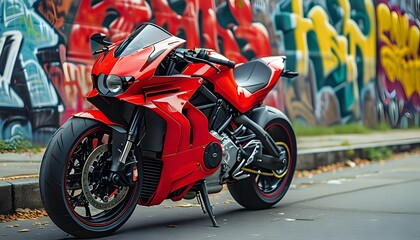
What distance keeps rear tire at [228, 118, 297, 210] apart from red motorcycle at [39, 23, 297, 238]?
29 cm

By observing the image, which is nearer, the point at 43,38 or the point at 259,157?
the point at 259,157

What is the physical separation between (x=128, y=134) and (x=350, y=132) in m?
11.5

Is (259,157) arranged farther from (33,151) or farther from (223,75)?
(33,151)

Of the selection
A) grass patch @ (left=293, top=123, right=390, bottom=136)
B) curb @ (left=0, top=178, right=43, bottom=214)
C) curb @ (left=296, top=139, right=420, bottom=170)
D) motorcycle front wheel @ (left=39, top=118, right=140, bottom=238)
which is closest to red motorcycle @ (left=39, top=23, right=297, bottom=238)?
motorcycle front wheel @ (left=39, top=118, right=140, bottom=238)

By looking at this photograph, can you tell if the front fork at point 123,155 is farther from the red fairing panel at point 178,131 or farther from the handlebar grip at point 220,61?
the handlebar grip at point 220,61

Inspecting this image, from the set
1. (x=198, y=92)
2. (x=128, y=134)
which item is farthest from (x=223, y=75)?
(x=128, y=134)

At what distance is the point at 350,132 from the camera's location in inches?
667

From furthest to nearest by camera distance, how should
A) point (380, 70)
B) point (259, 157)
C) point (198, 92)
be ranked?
point (380, 70), point (259, 157), point (198, 92)

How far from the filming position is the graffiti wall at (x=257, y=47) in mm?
10188

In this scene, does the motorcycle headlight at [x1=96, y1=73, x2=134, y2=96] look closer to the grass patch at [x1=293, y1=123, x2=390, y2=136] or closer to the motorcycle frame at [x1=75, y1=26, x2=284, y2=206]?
the motorcycle frame at [x1=75, y1=26, x2=284, y2=206]

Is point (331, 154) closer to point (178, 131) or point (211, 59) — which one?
point (211, 59)

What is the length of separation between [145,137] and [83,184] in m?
0.64

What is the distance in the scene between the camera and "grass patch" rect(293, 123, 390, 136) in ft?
50.6

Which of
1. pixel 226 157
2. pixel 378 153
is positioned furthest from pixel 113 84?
pixel 378 153
